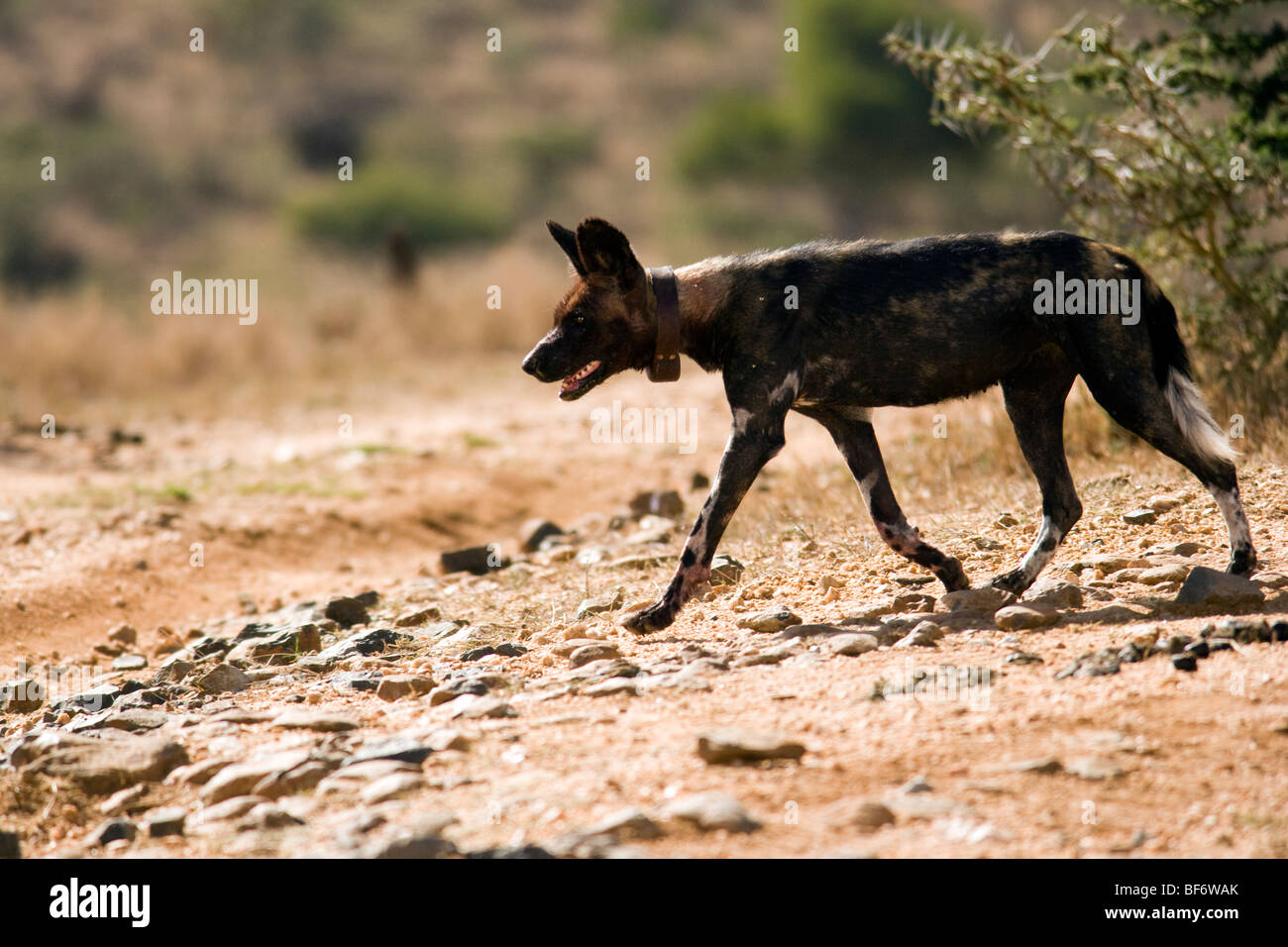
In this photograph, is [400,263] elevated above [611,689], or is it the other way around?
[400,263]

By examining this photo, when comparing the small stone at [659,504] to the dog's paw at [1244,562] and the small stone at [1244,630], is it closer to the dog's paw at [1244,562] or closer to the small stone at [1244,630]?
the dog's paw at [1244,562]

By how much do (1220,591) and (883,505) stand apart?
1.50 m

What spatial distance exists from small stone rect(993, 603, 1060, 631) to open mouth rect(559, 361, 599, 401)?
2.06m

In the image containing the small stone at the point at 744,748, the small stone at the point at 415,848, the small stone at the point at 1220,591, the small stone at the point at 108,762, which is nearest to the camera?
the small stone at the point at 415,848

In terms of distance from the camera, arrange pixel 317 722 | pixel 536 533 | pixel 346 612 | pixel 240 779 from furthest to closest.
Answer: pixel 536 533, pixel 346 612, pixel 317 722, pixel 240 779

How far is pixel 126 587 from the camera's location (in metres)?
8.66

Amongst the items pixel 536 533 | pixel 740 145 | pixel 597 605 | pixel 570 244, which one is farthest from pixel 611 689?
pixel 740 145

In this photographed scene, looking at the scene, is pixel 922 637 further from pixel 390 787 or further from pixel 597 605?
pixel 390 787

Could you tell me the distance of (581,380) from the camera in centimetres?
648

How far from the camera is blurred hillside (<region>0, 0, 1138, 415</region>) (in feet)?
128

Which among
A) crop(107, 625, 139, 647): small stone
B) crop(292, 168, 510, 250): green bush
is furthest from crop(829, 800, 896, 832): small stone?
crop(292, 168, 510, 250): green bush

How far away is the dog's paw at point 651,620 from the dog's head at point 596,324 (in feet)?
3.34

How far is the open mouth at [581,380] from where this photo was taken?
6.48 metres

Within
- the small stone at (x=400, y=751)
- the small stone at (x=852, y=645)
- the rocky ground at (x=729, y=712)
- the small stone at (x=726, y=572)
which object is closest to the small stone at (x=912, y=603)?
the rocky ground at (x=729, y=712)
